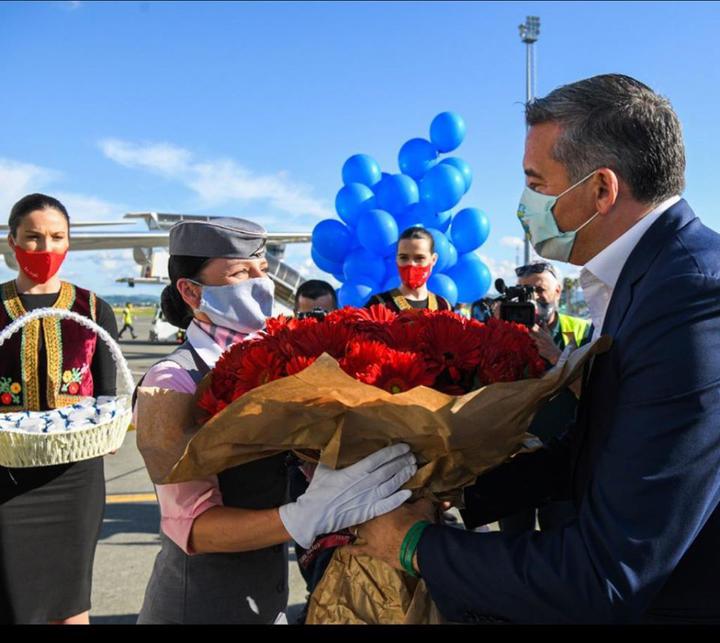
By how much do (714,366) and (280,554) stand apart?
141 centimetres

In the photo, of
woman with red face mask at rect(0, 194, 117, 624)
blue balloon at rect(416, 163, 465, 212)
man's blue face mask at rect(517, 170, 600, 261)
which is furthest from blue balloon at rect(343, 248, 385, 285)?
man's blue face mask at rect(517, 170, 600, 261)

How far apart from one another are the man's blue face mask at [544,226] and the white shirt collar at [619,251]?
3.7 inches

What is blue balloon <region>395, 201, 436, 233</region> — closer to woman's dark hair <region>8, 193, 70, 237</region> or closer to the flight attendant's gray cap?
woman's dark hair <region>8, 193, 70, 237</region>

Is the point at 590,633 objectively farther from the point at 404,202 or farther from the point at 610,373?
the point at 404,202

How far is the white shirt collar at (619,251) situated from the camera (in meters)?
1.28

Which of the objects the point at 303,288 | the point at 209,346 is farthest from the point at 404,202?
the point at 209,346

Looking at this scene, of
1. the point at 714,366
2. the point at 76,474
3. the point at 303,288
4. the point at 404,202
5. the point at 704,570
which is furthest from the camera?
the point at 404,202

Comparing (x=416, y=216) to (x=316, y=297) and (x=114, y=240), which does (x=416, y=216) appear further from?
(x=114, y=240)

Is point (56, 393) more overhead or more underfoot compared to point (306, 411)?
more underfoot

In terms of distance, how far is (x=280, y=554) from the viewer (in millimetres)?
1952

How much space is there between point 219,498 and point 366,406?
76 cm

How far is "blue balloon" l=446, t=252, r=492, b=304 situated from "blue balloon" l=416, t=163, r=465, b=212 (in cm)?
62

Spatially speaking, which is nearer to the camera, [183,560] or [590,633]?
[590,633]

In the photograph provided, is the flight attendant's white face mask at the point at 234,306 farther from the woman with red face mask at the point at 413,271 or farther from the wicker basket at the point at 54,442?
the woman with red face mask at the point at 413,271
